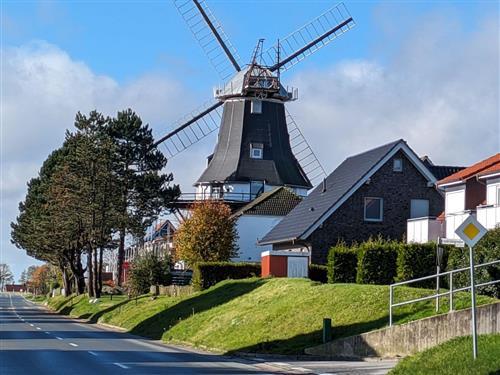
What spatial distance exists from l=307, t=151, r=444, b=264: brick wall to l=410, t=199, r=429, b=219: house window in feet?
0.68

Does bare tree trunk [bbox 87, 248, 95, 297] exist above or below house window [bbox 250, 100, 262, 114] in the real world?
below

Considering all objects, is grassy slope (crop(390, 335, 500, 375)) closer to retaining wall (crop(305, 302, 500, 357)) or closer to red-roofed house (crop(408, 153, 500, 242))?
retaining wall (crop(305, 302, 500, 357))

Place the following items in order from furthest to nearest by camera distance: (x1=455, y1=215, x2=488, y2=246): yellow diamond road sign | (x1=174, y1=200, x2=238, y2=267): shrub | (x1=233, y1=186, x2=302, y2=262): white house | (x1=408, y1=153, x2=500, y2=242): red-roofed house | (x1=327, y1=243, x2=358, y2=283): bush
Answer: (x1=233, y1=186, x2=302, y2=262): white house < (x1=174, y1=200, x2=238, y2=267): shrub < (x1=327, y1=243, x2=358, y2=283): bush < (x1=408, y1=153, x2=500, y2=242): red-roofed house < (x1=455, y1=215, x2=488, y2=246): yellow diamond road sign

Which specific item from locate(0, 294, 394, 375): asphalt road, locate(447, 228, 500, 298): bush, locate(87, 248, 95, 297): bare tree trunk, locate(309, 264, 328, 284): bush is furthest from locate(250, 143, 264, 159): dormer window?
locate(447, 228, 500, 298): bush

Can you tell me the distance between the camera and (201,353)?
104 feet

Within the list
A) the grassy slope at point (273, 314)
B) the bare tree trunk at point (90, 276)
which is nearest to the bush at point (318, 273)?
the grassy slope at point (273, 314)

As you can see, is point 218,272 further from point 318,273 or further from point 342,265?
point 342,265

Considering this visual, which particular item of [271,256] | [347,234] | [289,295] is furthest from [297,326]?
[347,234]

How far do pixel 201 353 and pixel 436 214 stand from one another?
78.2ft

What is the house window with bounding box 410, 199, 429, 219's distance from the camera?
51.9m

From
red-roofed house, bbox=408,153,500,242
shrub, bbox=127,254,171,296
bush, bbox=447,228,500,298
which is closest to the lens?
bush, bbox=447,228,500,298

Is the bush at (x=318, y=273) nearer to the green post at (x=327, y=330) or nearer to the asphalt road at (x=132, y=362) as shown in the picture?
the asphalt road at (x=132, y=362)

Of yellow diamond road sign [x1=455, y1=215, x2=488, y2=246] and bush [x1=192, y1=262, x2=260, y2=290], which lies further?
bush [x1=192, y1=262, x2=260, y2=290]

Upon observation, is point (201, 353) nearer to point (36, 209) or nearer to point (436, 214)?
point (436, 214)
